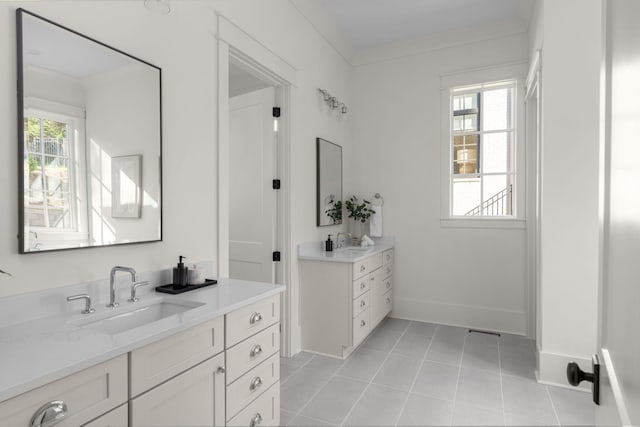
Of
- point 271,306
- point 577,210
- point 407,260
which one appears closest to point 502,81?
point 577,210

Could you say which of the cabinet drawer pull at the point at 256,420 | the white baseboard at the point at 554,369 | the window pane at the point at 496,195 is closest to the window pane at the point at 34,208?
the cabinet drawer pull at the point at 256,420

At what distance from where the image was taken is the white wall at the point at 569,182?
8.27 ft

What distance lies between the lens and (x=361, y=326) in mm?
3217

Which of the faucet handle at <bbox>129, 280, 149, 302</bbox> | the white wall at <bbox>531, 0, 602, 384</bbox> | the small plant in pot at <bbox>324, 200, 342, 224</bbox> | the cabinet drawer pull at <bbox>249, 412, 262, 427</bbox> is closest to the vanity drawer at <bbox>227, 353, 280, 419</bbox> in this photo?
the cabinet drawer pull at <bbox>249, 412, 262, 427</bbox>

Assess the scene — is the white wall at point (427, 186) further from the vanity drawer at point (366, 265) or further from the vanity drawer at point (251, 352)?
the vanity drawer at point (251, 352)

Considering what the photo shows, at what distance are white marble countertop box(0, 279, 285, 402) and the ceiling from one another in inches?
119

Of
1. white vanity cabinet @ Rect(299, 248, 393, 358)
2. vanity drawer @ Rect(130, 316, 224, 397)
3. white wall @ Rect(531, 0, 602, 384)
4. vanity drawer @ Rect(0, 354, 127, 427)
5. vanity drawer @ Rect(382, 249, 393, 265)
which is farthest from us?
vanity drawer @ Rect(382, 249, 393, 265)

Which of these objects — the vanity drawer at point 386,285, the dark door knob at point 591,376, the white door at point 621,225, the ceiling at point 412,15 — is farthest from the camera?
the vanity drawer at point 386,285

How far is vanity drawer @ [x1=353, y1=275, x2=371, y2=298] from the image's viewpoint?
3.09 metres

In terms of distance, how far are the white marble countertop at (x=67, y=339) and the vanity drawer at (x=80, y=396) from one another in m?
0.03

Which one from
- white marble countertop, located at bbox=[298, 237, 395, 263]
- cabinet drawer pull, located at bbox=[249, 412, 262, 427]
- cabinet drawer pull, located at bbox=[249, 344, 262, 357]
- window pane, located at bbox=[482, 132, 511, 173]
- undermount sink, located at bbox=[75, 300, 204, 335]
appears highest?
window pane, located at bbox=[482, 132, 511, 173]

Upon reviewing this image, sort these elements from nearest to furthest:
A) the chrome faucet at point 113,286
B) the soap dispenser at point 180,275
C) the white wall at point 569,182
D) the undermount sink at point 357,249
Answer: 1. the chrome faucet at point 113,286
2. the soap dispenser at point 180,275
3. the white wall at point 569,182
4. the undermount sink at point 357,249

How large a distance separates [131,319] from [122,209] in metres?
0.52

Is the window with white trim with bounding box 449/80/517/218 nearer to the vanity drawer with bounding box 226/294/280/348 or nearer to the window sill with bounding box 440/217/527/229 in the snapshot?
the window sill with bounding box 440/217/527/229
